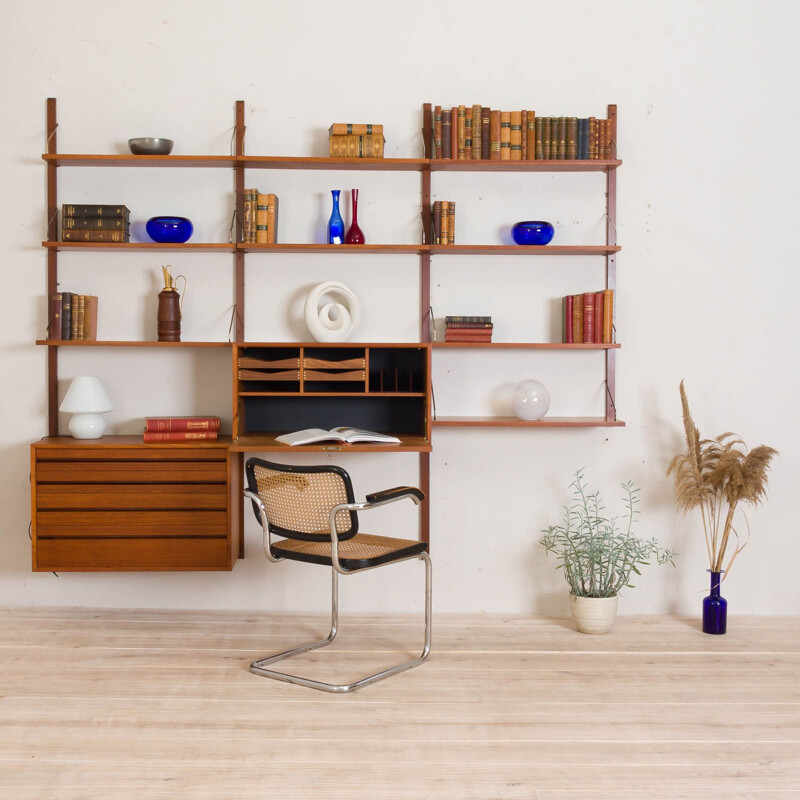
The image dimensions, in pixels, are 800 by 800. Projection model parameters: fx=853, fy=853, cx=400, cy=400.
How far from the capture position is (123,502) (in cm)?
371

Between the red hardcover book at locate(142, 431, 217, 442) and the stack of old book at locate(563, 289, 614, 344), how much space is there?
1.72 metres

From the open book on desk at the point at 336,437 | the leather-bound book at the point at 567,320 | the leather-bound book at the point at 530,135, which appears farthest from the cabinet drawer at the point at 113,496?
the leather-bound book at the point at 530,135

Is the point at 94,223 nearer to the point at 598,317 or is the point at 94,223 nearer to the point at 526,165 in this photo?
the point at 526,165

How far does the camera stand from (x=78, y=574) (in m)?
4.09

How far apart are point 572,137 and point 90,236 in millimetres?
2237

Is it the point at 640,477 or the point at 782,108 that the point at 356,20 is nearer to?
the point at 782,108

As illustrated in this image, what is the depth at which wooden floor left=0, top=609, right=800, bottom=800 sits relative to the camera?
2.44 m

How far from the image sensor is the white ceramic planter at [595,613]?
3.76 m

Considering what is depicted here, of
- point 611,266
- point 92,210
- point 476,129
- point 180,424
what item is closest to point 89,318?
point 92,210

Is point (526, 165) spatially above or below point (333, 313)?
above

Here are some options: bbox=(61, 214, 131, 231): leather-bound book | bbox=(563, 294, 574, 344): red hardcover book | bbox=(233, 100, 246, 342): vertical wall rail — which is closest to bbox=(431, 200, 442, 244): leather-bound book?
bbox=(563, 294, 574, 344): red hardcover book

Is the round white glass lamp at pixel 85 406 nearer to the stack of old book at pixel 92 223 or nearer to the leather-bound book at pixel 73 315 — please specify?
the leather-bound book at pixel 73 315

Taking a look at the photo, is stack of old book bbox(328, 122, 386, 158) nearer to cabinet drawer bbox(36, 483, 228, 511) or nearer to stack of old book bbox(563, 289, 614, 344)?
stack of old book bbox(563, 289, 614, 344)

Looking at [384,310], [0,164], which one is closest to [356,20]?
[384,310]
